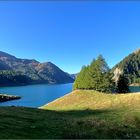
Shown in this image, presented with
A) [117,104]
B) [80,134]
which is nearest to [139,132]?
[80,134]

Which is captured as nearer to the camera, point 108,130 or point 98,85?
point 108,130

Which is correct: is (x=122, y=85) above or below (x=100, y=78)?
below

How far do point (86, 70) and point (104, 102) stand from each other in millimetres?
50135

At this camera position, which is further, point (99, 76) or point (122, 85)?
point (122, 85)

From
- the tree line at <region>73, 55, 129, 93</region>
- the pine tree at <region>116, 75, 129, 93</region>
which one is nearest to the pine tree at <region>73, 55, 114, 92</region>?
the tree line at <region>73, 55, 129, 93</region>

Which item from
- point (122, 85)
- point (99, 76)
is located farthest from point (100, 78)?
point (122, 85)

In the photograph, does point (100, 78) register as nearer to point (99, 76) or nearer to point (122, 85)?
point (99, 76)

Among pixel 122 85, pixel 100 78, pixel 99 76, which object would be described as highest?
pixel 99 76

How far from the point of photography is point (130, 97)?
193 ft

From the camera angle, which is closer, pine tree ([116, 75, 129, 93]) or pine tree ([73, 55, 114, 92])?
pine tree ([73, 55, 114, 92])

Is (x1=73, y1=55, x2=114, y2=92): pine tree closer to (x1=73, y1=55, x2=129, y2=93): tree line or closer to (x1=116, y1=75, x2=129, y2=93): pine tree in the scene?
(x1=73, y1=55, x2=129, y2=93): tree line

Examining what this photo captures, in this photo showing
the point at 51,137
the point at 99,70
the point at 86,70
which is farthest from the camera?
the point at 86,70

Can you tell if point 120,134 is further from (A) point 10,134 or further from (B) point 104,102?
(B) point 104,102

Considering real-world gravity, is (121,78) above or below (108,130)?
above
